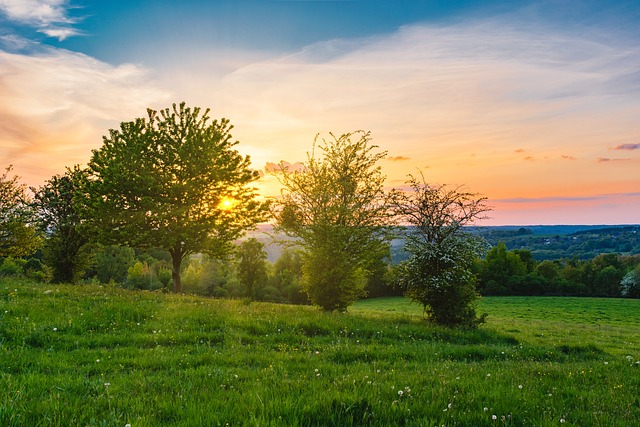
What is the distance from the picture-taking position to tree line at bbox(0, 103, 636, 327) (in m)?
18.0

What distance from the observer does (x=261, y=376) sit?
6965mm

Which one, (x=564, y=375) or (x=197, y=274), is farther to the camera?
(x=197, y=274)

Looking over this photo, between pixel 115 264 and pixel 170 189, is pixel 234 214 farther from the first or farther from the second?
pixel 115 264

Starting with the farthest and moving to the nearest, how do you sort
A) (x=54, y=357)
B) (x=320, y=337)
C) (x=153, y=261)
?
(x=153, y=261) → (x=320, y=337) → (x=54, y=357)

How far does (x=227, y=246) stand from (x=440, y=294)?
17380 millimetres

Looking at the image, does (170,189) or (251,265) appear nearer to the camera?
(170,189)

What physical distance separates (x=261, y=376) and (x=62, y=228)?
32.8m

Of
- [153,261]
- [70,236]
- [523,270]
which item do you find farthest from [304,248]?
[153,261]

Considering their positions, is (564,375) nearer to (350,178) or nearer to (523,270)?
(350,178)

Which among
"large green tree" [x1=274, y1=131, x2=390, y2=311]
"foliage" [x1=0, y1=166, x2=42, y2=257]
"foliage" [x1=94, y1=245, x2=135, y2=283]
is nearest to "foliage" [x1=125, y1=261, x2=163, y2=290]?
"foliage" [x1=94, y1=245, x2=135, y2=283]

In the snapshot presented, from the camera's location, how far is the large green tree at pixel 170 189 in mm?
24812

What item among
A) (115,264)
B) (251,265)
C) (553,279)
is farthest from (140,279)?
(553,279)

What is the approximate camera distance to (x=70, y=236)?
107ft

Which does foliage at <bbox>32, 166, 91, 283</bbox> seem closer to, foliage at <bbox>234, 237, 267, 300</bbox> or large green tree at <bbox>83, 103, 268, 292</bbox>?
large green tree at <bbox>83, 103, 268, 292</bbox>
